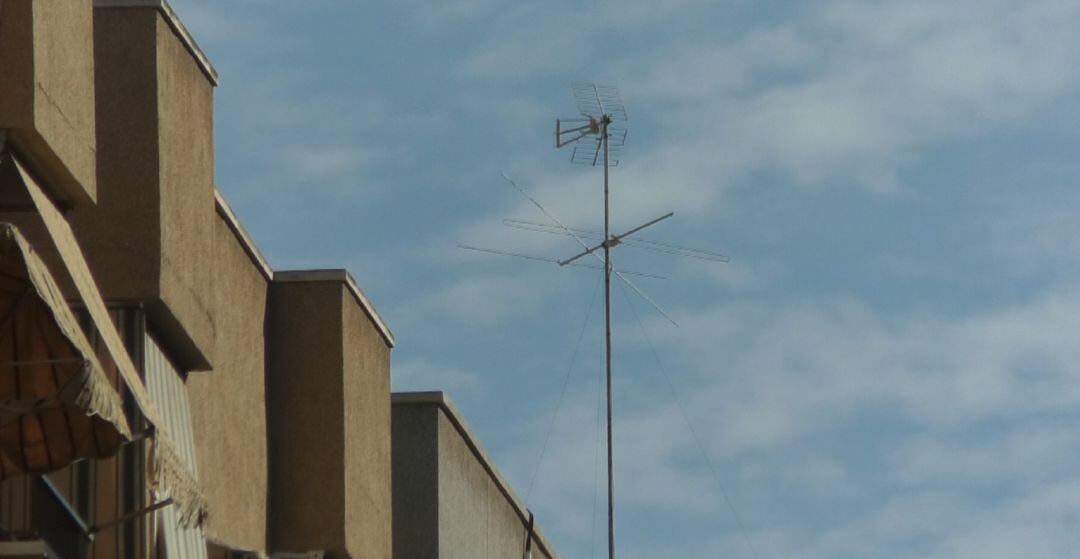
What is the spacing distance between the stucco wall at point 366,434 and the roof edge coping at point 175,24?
4.20m

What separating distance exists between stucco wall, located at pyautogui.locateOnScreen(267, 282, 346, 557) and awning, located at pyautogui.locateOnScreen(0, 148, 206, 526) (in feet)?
25.7

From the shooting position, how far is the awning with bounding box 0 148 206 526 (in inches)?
604

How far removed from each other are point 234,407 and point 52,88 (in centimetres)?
663

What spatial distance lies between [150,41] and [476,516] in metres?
12.6

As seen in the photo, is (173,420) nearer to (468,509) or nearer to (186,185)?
(186,185)

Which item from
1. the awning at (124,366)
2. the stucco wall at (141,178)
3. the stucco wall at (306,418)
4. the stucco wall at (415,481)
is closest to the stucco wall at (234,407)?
the stucco wall at (306,418)

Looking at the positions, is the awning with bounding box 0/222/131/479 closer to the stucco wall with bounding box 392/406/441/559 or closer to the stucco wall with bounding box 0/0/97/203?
the stucco wall with bounding box 0/0/97/203

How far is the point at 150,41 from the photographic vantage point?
19.4m

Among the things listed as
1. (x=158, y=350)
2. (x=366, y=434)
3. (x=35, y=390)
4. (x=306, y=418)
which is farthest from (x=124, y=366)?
(x=366, y=434)

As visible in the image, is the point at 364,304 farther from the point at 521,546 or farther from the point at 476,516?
the point at 521,546

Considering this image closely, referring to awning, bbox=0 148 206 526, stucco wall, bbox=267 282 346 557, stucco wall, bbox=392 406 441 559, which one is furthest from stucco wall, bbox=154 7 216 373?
stucco wall, bbox=392 406 441 559

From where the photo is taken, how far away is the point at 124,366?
1538cm

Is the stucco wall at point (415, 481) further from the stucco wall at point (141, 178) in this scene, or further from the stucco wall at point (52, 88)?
the stucco wall at point (52, 88)

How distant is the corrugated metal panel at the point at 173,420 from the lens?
762 inches
